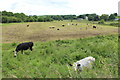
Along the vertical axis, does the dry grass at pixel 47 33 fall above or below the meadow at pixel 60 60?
above

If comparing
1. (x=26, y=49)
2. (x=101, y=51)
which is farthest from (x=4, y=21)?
(x=101, y=51)

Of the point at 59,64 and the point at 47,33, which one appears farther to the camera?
the point at 47,33

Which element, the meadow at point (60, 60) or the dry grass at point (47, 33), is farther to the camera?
the dry grass at point (47, 33)

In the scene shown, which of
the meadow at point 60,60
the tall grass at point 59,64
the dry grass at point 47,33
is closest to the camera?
the tall grass at point 59,64

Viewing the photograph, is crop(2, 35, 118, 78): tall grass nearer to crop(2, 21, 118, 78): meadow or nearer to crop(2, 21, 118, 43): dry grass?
crop(2, 21, 118, 78): meadow

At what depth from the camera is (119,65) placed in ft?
15.3

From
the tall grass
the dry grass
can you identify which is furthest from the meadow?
the dry grass

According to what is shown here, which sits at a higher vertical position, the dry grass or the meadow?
the dry grass

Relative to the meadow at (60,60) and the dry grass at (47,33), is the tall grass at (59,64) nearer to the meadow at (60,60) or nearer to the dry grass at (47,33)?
the meadow at (60,60)

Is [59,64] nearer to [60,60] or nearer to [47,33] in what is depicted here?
[60,60]

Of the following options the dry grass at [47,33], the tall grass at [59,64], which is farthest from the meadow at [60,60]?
the dry grass at [47,33]

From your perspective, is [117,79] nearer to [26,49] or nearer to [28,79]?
[28,79]

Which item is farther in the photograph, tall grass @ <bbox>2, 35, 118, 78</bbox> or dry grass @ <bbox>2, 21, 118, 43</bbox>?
dry grass @ <bbox>2, 21, 118, 43</bbox>

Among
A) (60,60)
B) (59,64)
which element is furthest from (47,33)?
(59,64)
